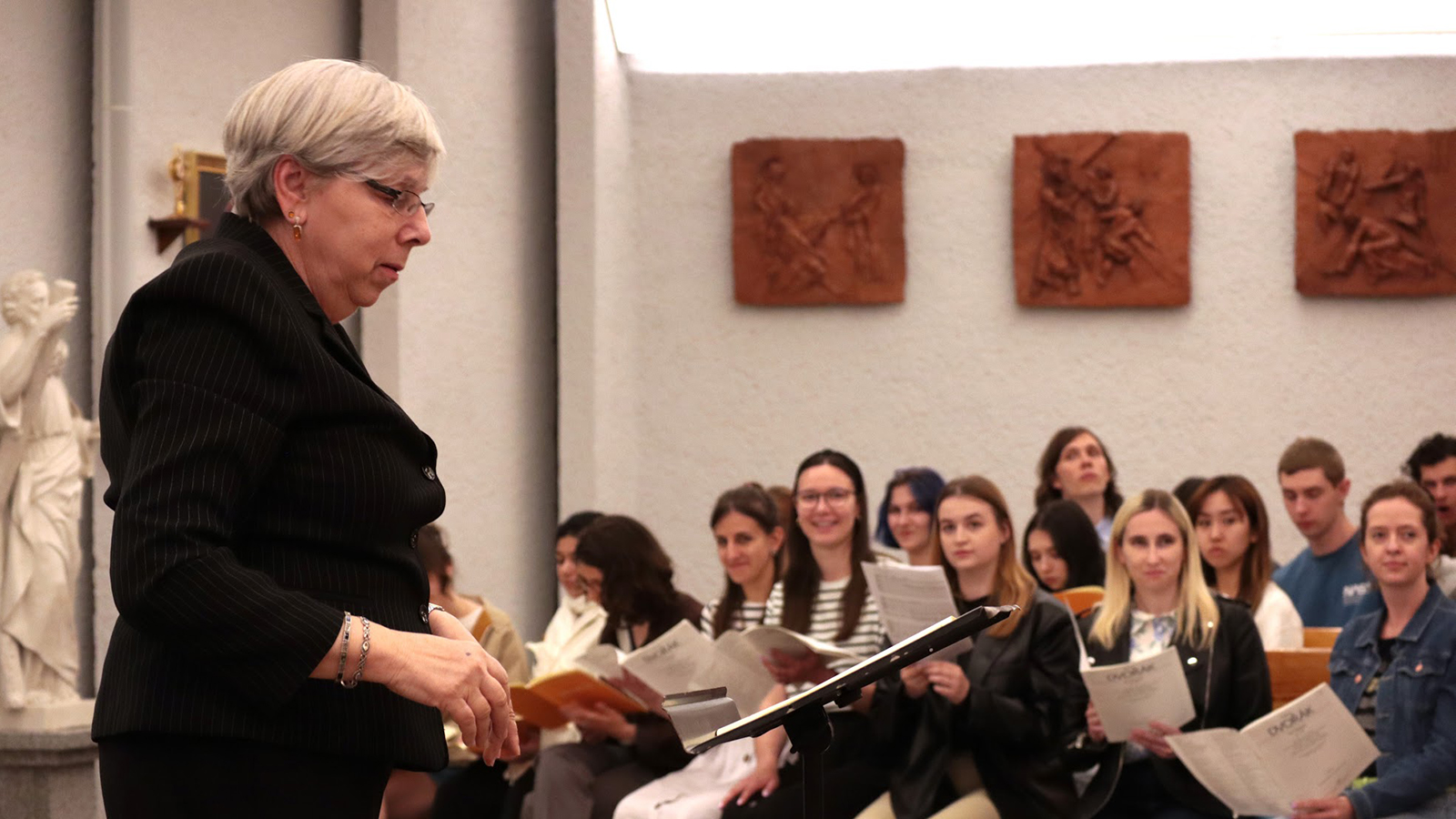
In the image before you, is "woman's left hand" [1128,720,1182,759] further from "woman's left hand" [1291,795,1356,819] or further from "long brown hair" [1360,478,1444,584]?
"long brown hair" [1360,478,1444,584]

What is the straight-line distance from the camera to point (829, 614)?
508 centimetres

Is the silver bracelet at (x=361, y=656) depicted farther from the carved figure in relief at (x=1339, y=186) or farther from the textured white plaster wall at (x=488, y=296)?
the carved figure in relief at (x=1339, y=186)

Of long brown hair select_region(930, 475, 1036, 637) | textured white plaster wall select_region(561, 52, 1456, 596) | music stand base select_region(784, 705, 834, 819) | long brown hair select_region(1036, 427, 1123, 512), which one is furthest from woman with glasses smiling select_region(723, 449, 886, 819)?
textured white plaster wall select_region(561, 52, 1456, 596)

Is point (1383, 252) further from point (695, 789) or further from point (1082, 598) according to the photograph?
point (695, 789)

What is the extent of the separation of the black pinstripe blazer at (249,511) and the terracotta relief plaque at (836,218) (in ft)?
24.0

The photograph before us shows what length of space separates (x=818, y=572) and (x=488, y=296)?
11.4ft

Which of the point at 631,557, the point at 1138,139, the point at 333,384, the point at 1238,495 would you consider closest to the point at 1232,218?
the point at 1138,139

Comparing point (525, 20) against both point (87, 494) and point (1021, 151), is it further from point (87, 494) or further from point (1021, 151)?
point (87, 494)

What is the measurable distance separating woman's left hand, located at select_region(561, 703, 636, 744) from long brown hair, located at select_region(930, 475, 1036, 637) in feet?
4.13

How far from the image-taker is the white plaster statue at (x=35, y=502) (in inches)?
228

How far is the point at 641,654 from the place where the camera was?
187 inches

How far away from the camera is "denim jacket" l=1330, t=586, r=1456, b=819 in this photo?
13.4 feet

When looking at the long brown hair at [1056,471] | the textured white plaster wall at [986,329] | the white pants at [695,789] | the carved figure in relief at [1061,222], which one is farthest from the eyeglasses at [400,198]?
the carved figure in relief at [1061,222]

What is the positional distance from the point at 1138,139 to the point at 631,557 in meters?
→ 4.47
